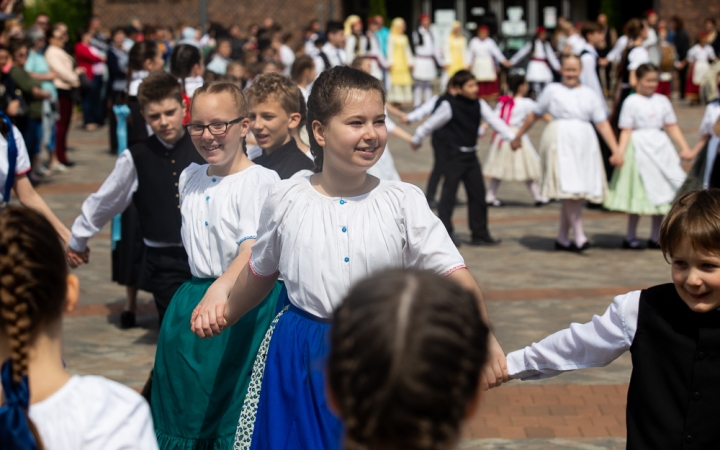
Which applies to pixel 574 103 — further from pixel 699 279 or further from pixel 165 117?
pixel 699 279

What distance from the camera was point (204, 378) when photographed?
13.9 feet

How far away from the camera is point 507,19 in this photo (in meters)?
34.9

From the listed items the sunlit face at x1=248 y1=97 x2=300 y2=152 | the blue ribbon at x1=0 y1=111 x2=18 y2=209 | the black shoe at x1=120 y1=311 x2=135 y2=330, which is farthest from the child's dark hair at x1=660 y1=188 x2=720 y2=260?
the black shoe at x1=120 y1=311 x2=135 y2=330

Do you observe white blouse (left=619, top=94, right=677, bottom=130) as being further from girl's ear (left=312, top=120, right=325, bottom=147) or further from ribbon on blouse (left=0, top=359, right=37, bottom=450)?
ribbon on blouse (left=0, top=359, right=37, bottom=450)

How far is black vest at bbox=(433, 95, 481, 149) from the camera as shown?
34.3 ft

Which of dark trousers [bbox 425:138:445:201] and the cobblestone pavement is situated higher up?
dark trousers [bbox 425:138:445:201]

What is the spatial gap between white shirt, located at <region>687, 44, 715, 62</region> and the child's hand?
75.5 ft

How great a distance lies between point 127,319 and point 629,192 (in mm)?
5261

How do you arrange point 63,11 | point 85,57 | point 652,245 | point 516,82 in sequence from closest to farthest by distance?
1. point 652,245
2. point 516,82
3. point 85,57
4. point 63,11

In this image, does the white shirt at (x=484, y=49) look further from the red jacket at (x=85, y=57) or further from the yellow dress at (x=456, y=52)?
the red jacket at (x=85, y=57)

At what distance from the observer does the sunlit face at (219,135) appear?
4320 mm

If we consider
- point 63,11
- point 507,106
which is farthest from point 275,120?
point 63,11

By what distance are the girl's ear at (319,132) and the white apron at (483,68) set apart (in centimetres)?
2098

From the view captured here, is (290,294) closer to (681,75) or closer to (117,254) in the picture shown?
(117,254)
